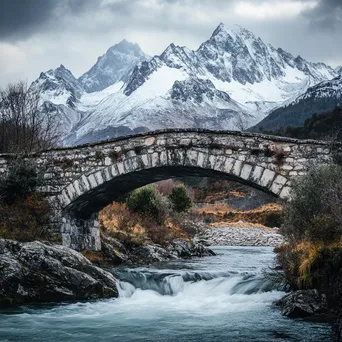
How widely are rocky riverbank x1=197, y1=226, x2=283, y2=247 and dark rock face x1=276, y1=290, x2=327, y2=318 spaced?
765 inches

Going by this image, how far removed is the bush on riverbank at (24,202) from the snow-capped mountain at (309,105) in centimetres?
11292

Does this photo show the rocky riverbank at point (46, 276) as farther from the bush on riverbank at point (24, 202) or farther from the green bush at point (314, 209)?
the green bush at point (314, 209)

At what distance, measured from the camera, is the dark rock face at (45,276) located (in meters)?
12.3

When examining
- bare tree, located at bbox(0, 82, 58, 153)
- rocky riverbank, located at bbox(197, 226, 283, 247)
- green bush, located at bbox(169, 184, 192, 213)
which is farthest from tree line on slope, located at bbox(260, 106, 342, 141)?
bare tree, located at bbox(0, 82, 58, 153)

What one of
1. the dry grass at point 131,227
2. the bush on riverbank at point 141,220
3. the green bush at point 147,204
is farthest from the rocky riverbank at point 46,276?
the green bush at point 147,204

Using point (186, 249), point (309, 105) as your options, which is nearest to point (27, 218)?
point (186, 249)

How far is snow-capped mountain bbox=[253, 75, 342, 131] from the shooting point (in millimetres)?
130500

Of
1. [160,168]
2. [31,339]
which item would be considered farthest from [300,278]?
[160,168]

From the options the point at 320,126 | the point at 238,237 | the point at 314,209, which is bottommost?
the point at 238,237

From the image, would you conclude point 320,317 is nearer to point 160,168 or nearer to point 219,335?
point 219,335

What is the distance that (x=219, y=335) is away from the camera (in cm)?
1001

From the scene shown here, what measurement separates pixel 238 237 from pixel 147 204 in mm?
9030

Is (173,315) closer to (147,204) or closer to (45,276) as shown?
(45,276)

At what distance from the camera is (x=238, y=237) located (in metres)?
33.1
